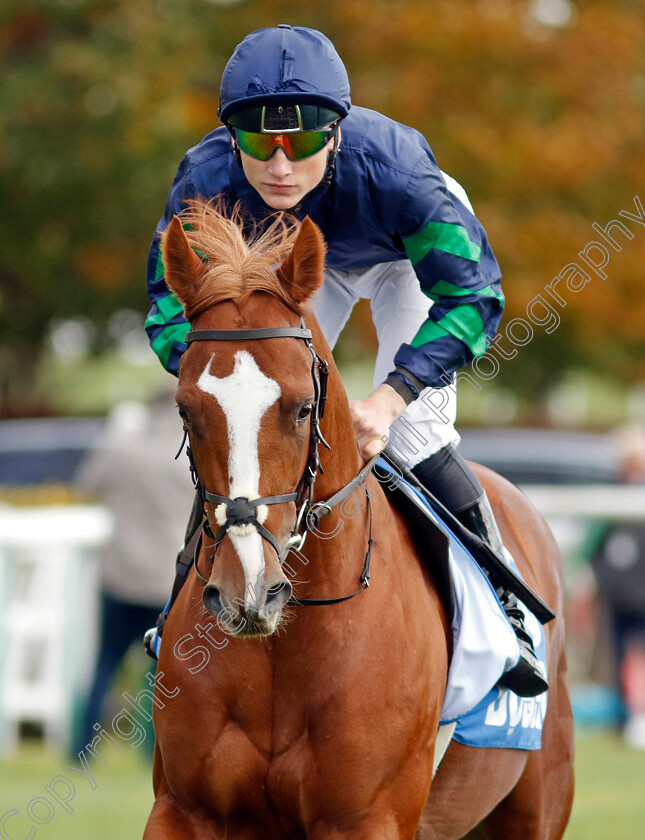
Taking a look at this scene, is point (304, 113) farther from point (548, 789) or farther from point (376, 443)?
point (548, 789)

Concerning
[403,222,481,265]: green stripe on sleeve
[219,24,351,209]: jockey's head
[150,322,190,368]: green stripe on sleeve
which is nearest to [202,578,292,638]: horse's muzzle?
[150,322,190,368]: green stripe on sleeve

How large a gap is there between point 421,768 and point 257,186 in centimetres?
168

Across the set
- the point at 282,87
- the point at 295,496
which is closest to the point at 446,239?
the point at 282,87

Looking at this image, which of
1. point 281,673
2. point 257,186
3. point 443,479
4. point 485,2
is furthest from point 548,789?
point 485,2

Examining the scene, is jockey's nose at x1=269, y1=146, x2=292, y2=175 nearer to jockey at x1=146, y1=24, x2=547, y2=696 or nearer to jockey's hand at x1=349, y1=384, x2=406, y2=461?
jockey at x1=146, y1=24, x2=547, y2=696

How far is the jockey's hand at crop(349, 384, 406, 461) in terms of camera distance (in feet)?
11.9

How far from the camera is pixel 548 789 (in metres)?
4.91

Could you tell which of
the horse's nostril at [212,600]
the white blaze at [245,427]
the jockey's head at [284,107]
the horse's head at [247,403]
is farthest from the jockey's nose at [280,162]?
the horse's nostril at [212,600]

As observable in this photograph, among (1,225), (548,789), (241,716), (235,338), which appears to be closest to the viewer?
(235,338)

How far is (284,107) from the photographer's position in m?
3.60

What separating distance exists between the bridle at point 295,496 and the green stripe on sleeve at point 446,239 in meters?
0.75

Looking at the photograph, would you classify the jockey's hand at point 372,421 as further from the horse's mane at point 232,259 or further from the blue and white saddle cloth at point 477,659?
the horse's mane at point 232,259

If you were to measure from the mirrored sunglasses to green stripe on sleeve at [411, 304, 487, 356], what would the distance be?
0.62 meters

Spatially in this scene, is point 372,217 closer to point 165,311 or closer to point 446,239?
point 446,239
